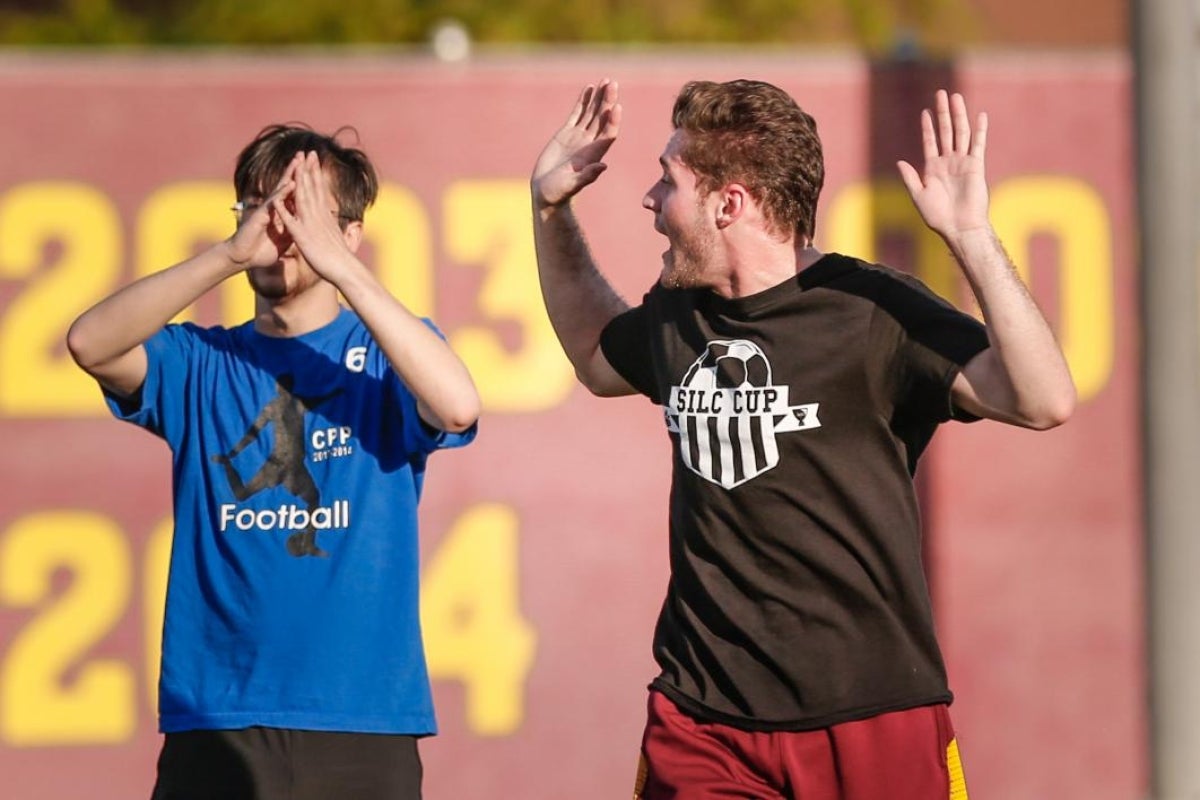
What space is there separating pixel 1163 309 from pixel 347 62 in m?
2.94

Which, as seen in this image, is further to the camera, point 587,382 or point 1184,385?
point 1184,385

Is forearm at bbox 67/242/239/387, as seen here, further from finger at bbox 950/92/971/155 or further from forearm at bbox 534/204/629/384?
finger at bbox 950/92/971/155

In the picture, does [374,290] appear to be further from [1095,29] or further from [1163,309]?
[1095,29]

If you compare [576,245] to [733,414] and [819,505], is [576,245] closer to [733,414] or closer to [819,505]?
[733,414]

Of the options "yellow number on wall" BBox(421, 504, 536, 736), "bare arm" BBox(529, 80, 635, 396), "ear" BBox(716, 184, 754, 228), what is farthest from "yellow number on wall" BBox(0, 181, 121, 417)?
"ear" BBox(716, 184, 754, 228)

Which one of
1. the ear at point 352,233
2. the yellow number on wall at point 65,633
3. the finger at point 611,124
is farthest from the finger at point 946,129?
the yellow number on wall at point 65,633

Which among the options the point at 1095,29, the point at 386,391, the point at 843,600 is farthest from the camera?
the point at 1095,29

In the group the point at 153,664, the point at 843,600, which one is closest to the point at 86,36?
the point at 153,664

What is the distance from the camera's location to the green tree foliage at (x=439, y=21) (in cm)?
942

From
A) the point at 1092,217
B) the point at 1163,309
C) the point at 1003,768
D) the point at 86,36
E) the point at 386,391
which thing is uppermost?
the point at 86,36

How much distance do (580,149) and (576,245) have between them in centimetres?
22

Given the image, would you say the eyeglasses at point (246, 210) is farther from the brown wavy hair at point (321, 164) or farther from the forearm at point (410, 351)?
the forearm at point (410, 351)

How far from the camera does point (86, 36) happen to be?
9.65 m

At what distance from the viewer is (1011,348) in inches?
122
